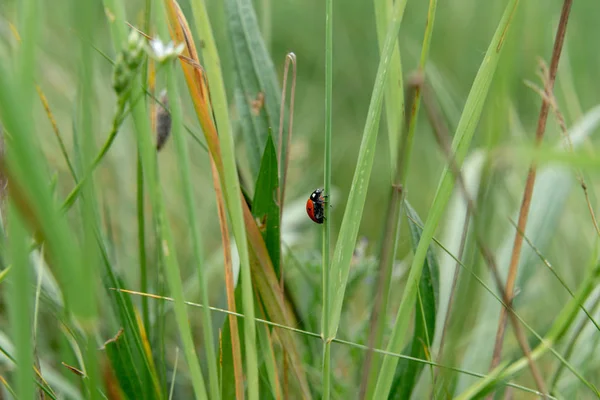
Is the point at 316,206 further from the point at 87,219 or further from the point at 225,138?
the point at 87,219

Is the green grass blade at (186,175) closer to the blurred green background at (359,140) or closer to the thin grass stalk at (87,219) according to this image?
the thin grass stalk at (87,219)

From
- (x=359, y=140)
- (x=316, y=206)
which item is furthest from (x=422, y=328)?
(x=359, y=140)

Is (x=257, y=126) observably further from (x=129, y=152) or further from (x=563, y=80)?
(x=563, y=80)

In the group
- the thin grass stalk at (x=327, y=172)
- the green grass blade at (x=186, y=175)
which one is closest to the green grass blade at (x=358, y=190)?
the thin grass stalk at (x=327, y=172)

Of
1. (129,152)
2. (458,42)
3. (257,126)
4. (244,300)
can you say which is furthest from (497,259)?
(458,42)

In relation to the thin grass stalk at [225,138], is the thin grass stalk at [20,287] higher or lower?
lower

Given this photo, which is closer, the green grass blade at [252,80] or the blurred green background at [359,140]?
the green grass blade at [252,80]

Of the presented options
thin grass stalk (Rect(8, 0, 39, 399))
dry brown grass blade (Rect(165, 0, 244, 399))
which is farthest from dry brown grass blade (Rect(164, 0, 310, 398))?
thin grass stalk (Rect(8, 0, 39, 399))
